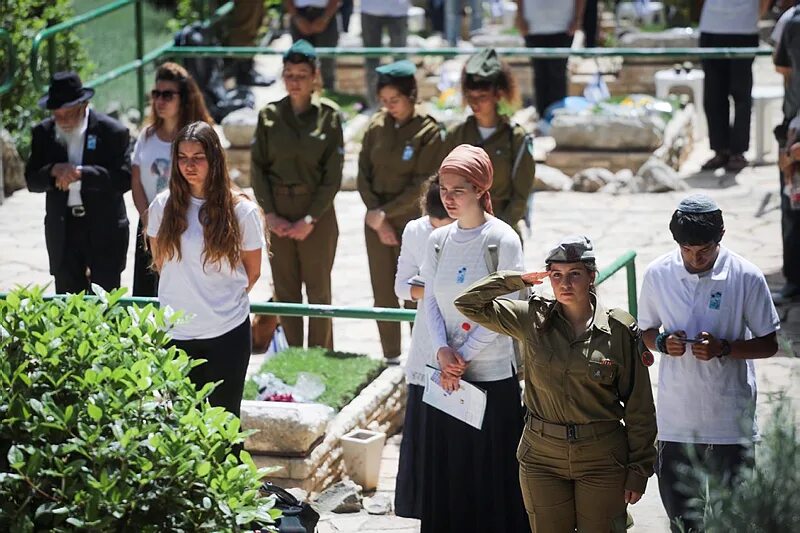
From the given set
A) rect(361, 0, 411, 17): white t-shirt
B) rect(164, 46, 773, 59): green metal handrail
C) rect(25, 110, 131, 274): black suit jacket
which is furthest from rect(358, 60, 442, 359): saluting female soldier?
rect(361, 0, 411, 17): white t-shirt

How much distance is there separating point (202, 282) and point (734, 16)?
26.7ft

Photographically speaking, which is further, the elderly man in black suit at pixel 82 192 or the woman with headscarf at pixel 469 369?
the elderly man in black suit at pixel 82 192

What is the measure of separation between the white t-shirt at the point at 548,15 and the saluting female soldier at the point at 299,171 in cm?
624

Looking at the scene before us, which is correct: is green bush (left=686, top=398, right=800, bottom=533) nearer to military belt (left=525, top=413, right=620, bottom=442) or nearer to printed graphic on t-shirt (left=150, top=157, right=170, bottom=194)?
military belt (left=525, top=413, right=620, bottom=442)

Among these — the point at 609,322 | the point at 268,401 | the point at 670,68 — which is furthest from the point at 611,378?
the point at 670,68

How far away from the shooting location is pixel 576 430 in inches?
202

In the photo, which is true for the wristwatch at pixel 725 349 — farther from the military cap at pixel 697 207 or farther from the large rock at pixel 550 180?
the large rock at pixel 550 180

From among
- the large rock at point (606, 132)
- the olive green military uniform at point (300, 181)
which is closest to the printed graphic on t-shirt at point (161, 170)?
the olive green military uniform at point (300, 181)

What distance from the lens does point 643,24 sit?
22016 millimetres

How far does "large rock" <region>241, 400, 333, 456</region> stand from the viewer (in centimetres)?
717

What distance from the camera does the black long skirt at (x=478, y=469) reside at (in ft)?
19.4

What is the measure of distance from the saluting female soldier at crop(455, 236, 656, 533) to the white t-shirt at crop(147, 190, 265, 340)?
1523 mm

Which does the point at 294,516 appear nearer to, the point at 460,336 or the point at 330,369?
the point at 460,336

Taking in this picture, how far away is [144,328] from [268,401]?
2705mm
